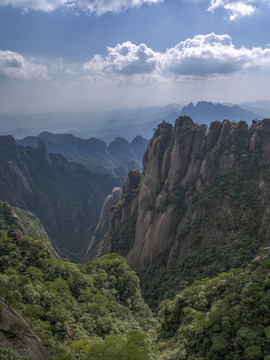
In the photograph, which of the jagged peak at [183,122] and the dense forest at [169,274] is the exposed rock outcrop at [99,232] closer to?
the dense forest at [169,274]

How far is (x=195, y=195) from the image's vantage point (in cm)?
5719

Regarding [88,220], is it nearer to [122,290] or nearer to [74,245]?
[74,245]

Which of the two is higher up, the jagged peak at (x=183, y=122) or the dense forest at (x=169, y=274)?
the jagged peak at (x=183, y=122)

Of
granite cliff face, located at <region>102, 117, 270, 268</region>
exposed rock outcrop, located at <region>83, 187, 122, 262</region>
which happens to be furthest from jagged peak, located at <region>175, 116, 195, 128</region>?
exposed rock outcrop, located at <region>83, 187, 122, 262</region>

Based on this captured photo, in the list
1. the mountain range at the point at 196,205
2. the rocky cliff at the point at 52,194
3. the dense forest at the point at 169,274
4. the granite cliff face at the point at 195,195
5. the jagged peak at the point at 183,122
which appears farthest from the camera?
the rocky cliff at the point at 52,194

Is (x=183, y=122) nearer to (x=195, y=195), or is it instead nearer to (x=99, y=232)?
(x=195, y=195)

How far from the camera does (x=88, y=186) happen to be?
19150 centimetres

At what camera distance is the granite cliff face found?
46.3 m

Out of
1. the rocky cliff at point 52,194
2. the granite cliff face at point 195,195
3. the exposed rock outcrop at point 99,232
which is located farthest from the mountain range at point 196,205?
the rocky cliff at point 52,194

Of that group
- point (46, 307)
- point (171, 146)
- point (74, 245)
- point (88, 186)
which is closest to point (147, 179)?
point (171, 146)

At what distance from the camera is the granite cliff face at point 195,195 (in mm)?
46281

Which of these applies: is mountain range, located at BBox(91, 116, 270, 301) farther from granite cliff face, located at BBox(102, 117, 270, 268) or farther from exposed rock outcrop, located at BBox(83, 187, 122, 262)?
exposed rock outcrop, located at BBox(83, 187, 122, 262)

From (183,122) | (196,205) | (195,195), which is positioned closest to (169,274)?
(196,205)

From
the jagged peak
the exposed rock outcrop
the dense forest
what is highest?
the jagged peak
